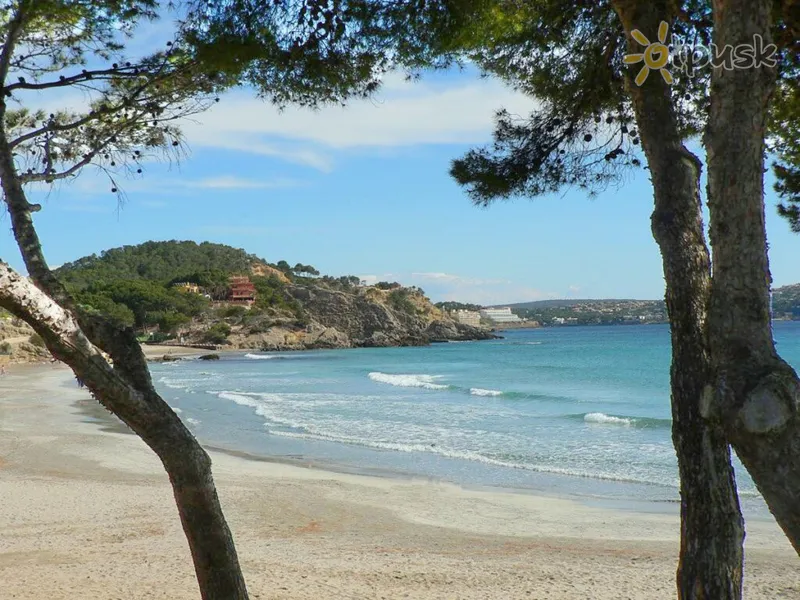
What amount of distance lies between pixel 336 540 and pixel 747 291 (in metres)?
6.29

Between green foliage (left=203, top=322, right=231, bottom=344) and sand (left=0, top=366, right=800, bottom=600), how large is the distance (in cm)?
6283

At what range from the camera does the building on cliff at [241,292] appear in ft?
299

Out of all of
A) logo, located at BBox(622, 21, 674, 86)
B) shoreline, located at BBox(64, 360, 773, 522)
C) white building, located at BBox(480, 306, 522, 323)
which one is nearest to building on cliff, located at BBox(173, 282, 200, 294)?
shoreline, located at BBox(64, 360, 773, 522)

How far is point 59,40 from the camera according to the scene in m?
4.54

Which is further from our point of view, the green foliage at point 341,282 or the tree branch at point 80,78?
the green foliage at point 341,282

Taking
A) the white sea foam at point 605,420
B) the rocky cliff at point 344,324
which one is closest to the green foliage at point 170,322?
the rocky cliff at point 344,324

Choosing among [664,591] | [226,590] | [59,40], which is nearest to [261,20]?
[59,40]

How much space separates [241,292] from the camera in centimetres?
9225

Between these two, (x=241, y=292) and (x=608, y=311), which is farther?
(x=608, y=311)

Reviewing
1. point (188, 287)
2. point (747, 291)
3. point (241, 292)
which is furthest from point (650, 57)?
point (241, 292)

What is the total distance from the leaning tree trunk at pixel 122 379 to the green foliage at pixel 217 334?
71921mm

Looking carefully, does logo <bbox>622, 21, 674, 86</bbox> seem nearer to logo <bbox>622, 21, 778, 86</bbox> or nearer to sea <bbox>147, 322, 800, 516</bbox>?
logo <bbox>622, 21, 778, 86</bbox>

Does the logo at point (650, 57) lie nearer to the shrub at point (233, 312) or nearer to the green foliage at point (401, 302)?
the shrub at point (233, 312)

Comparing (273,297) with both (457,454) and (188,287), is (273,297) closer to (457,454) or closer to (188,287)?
(188,287)
